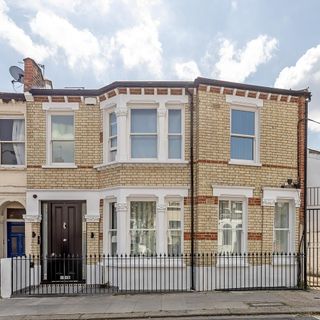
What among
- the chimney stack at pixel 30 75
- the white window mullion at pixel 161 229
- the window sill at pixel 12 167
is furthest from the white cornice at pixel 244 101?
the window sill at pixel 12 167

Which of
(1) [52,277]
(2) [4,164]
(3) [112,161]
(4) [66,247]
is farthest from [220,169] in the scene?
(2) [4,164]

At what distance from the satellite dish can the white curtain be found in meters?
2.07

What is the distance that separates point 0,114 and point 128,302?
25.5ft

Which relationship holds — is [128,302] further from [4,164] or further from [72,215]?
[4,164]

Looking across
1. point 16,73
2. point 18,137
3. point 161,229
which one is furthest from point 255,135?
point 16,73

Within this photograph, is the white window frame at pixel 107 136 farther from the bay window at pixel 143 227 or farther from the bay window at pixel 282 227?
the bay window at pixel 282 227

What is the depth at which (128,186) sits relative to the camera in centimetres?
1255

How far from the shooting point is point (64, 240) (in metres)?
13.5

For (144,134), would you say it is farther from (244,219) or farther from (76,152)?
(244,219)

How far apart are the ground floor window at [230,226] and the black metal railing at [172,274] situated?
14.6 inches

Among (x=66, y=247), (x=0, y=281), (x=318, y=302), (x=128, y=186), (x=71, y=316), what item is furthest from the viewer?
(x=66, y=247)

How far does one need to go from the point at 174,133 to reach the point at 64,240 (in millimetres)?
5093

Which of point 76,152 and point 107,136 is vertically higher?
point 107,136

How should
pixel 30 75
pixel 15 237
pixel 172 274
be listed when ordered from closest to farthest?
pixel 172 274
pixel 30 75
pixel 15 237
